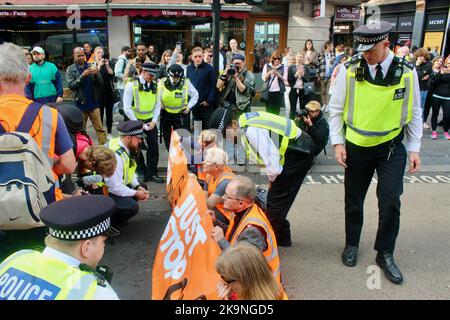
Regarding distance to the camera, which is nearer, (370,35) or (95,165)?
(370,35)

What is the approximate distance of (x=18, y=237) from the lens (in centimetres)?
243

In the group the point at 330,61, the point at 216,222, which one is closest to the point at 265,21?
the point at 330,61

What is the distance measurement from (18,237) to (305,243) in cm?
281

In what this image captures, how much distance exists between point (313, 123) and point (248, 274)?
418 cm

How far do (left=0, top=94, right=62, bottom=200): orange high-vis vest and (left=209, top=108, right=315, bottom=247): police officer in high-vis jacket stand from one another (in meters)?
1.68

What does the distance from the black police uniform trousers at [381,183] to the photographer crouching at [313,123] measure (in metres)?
2.04

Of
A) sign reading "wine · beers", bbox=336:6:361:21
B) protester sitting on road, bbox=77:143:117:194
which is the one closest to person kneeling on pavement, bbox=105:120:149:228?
protester sitting on road, bbox=77:143:117:194

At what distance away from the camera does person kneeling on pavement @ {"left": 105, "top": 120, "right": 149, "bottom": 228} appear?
435cm

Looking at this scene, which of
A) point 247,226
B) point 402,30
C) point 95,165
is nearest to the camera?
point 247,226

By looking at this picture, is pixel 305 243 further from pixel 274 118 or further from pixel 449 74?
pixel 449 74

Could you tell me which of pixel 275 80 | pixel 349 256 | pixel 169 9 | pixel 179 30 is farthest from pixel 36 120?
pixel 179 30

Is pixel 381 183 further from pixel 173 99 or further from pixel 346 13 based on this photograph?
pixel 346 13

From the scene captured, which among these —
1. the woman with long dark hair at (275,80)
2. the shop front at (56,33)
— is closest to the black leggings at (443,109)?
the woman with long dark hair at (275,80)

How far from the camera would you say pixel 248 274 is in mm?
2070
